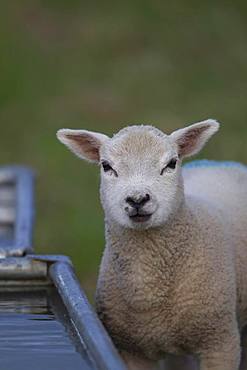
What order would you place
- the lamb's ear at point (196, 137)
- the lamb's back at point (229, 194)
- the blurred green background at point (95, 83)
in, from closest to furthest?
the lamb's ear at point (196, 137) → the lamb's back at point (229, 194) → the blurred green background at point (95, 83)

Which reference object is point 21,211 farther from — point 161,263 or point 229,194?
point 161,263

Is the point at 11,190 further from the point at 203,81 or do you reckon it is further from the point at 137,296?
the point at 203,81

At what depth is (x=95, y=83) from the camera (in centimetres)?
1839

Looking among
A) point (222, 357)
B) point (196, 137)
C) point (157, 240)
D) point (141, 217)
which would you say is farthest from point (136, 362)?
point (196, 137)

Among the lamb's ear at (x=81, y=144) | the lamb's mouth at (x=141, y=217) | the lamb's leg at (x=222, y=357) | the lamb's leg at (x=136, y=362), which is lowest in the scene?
the lamb's leg at (x=136, y=362)

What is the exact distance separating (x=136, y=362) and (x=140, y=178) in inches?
39.9

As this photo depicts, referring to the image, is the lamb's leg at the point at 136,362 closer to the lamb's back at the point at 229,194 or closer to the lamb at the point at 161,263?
the lamb at the point at 161,263

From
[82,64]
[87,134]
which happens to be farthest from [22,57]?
[87,134]

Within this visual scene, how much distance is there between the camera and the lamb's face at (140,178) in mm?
6574

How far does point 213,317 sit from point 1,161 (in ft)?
28.6

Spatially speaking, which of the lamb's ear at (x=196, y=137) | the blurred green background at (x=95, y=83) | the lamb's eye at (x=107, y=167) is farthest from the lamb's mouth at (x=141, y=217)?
the blurred green background at (x=95, y=83)

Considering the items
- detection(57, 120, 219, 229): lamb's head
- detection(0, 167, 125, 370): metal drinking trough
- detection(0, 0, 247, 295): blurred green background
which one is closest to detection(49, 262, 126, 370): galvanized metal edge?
detection(0, 167, 125, 370): metal drinking trough

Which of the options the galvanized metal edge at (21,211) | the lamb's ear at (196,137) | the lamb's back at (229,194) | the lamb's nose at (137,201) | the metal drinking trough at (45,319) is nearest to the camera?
the metal drinking trough at (45,319)

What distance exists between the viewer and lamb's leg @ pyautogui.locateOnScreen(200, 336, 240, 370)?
22.8ft
